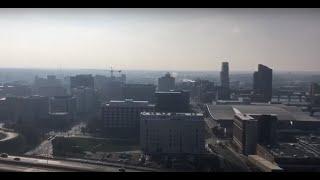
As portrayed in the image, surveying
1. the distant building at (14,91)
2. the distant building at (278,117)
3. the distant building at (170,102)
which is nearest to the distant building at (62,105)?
the distant building at (14,91)

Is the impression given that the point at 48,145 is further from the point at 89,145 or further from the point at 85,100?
the point at 85,100

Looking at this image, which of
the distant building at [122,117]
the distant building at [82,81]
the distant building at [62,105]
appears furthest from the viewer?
the distant building at [82,81]

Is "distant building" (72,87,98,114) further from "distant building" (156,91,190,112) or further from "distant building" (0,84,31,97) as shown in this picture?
"distant building" (156,91,190,112)

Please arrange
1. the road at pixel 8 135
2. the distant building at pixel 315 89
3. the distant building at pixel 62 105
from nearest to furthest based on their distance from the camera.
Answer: the road at pixel 8 135 < the distant building at pixel 62 105 < the distant building at pixel 315 89

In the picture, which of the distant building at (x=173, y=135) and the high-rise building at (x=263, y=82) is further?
the high-rise building at (x=263, y=82)

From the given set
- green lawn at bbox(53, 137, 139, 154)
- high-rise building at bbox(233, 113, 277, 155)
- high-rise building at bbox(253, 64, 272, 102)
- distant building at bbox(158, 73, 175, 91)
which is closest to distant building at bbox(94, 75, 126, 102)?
distant building at bbox(158, 73, 175, 91)

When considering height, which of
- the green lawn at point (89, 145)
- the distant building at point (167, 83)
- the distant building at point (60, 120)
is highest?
the distant building at point (167, 83)

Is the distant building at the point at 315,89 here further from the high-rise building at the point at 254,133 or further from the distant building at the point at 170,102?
the high-rise building at the point at 254,133
